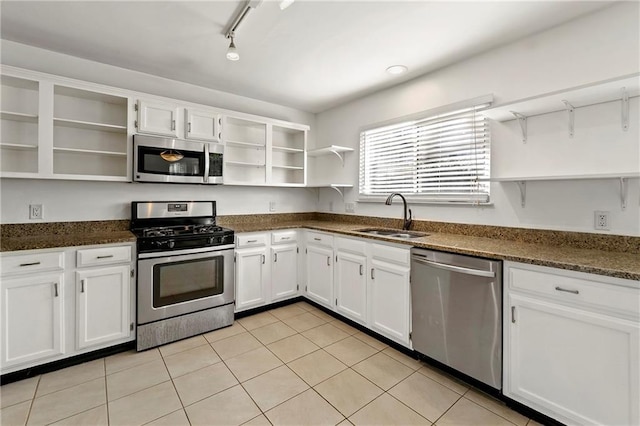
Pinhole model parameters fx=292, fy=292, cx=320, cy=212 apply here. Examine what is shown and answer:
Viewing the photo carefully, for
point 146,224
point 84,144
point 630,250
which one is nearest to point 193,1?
point 84,144

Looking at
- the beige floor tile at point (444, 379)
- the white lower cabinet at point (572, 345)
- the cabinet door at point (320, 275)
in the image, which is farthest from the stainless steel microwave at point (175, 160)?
the white lower cabinet at point (572, 345)

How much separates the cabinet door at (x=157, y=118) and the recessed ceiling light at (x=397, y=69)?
2.11 m

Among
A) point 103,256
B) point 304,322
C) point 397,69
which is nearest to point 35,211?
point 103,256

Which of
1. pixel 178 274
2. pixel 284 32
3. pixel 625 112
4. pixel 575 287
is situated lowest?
pixel 178 274

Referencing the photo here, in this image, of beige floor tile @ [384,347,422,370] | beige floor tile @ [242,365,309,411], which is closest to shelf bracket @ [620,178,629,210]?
beige floor tile @ [384,347,422,370]

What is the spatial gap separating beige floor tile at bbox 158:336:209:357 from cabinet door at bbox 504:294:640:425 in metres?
2.34

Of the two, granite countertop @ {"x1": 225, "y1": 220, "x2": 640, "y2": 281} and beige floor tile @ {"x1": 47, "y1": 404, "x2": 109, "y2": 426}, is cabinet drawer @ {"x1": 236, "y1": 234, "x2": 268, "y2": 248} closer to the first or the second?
Result: granite countertop @ {"x1": 225, "y1": 220, "x2": 640, "y2": 281}

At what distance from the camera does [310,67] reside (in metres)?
2.80

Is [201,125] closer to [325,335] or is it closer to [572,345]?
[325,335]

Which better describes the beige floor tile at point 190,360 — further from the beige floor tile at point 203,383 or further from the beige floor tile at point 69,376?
the beige floor tile at point 69,376

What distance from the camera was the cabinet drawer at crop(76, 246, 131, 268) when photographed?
2188mm

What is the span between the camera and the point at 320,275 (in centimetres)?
326

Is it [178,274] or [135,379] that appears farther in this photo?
[178,274]

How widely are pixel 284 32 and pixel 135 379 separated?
2.73 meters
